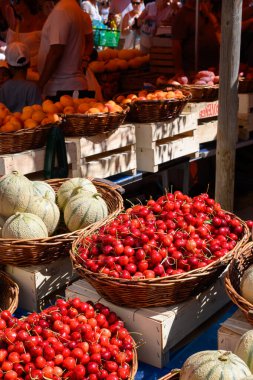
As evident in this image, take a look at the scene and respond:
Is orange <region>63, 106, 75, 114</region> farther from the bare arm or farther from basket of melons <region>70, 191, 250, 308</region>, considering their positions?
basket of melons <region>70, 191, 250, 308</region>

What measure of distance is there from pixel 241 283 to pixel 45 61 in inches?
144

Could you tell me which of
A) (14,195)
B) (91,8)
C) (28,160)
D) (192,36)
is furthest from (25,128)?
(91,8)

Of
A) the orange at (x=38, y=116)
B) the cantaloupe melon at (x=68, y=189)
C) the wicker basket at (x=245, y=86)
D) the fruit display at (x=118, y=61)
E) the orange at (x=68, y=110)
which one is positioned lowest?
the cantaloupe melon at (x=68, y=189)

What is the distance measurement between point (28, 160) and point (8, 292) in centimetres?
120

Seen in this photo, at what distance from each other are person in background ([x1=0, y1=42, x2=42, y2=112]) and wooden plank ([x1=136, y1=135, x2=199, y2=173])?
1.23 meters

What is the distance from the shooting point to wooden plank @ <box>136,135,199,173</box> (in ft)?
14.1

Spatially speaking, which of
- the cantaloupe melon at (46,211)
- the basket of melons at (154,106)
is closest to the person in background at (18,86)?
the basket of melons at (154,106)

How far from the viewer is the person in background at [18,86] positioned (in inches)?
192

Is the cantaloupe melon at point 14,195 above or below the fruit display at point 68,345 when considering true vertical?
above

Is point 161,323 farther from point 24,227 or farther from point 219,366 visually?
point 24,227

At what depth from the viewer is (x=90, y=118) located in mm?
3814

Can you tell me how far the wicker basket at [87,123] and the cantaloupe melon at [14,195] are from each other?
1.08 m

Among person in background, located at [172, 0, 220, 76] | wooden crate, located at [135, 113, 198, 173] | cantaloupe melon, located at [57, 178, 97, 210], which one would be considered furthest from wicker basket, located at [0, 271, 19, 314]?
person in background, located at [172, 0, 220, 76]

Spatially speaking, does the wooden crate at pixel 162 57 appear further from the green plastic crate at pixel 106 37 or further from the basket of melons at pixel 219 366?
the basket of melons at pixel 219 366
